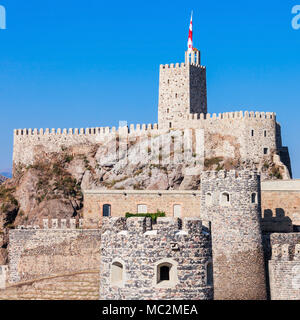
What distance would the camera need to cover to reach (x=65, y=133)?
6469cm

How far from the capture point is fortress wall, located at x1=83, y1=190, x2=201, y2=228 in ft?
150

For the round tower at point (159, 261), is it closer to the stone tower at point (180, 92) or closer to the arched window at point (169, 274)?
the arched window at point (169, 274)

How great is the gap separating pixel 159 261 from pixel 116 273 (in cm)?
145

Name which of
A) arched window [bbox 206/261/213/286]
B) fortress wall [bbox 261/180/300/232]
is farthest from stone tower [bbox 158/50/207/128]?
arched window [bbox 206/261/213/286]

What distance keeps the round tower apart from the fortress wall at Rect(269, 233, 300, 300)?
14.3m

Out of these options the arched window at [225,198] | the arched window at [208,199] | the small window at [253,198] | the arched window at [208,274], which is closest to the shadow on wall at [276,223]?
the arched window at [208,199]

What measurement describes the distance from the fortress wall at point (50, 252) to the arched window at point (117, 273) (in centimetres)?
2419

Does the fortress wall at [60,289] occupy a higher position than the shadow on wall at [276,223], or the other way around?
the shadow on wall at [276,223]

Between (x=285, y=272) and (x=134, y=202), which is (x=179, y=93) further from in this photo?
(x=285, y=272)

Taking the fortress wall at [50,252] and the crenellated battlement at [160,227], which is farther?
the fortress wall at [50,252]

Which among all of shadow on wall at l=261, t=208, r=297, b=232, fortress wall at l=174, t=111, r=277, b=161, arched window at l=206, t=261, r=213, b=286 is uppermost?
fortress wall at l=174, t=111, r=277, b=161

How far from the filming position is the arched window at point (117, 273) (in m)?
18.1

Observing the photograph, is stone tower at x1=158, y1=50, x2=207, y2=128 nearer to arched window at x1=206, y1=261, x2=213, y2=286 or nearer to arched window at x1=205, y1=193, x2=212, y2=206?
arched window at x1=205, y1=193, x2=212, y2=206

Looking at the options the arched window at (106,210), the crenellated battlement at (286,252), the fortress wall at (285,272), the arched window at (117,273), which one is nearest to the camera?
the arched window at (117,273)
